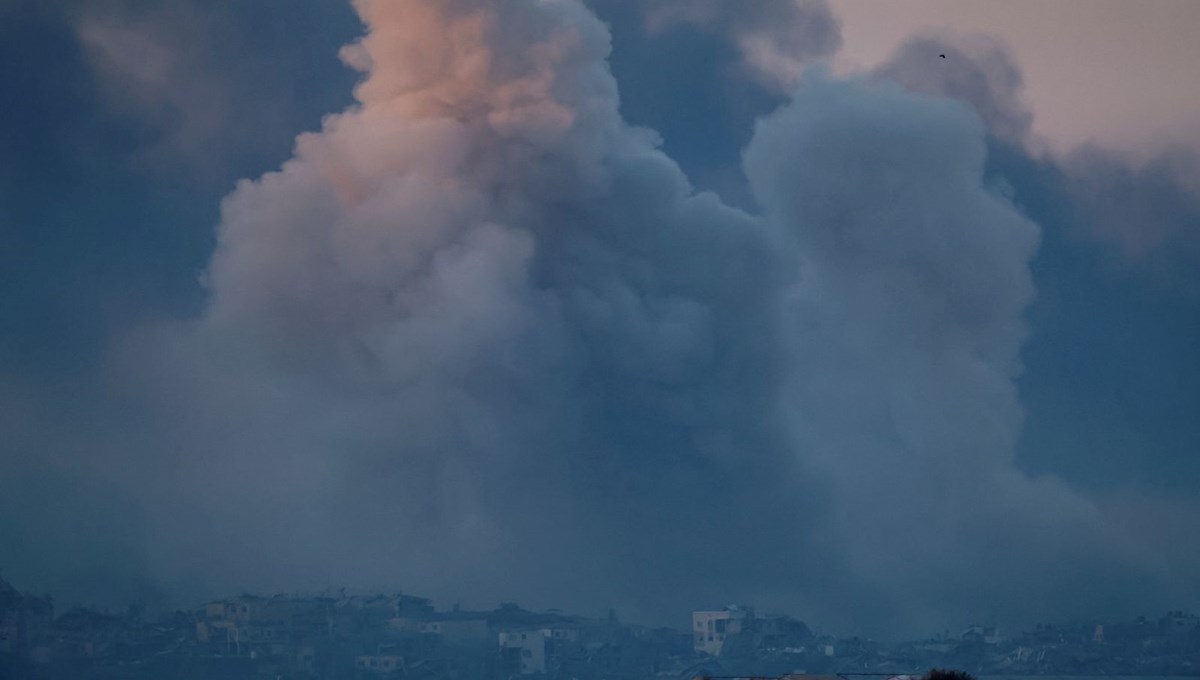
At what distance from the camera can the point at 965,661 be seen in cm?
11262

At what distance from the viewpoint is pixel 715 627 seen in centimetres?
10306

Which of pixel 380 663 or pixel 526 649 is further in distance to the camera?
pixel 526 649

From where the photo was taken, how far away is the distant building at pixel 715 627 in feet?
336

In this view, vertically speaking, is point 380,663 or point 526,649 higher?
point 526,649

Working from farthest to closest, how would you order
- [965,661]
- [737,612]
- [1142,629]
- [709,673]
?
[1142,629]
[965,661]
[737,612]
[709,673]

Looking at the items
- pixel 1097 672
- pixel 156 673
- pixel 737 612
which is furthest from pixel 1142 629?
pixel 156 673

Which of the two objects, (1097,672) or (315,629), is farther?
(1097,672)

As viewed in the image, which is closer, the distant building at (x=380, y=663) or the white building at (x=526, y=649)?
the distant building at (x=380, y=663)

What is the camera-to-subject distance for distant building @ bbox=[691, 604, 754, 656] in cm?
10244

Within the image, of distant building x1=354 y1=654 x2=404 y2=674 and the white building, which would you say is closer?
distant building x1=354 y1=654 x2=404 y2=674

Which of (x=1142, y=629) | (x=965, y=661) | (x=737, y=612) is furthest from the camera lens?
(x=1142, y=629)

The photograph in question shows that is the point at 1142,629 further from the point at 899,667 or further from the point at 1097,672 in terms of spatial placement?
the point at 899,667

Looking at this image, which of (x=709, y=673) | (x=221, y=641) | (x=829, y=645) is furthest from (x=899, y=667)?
(x=221, y=641)

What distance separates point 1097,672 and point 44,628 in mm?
62112
